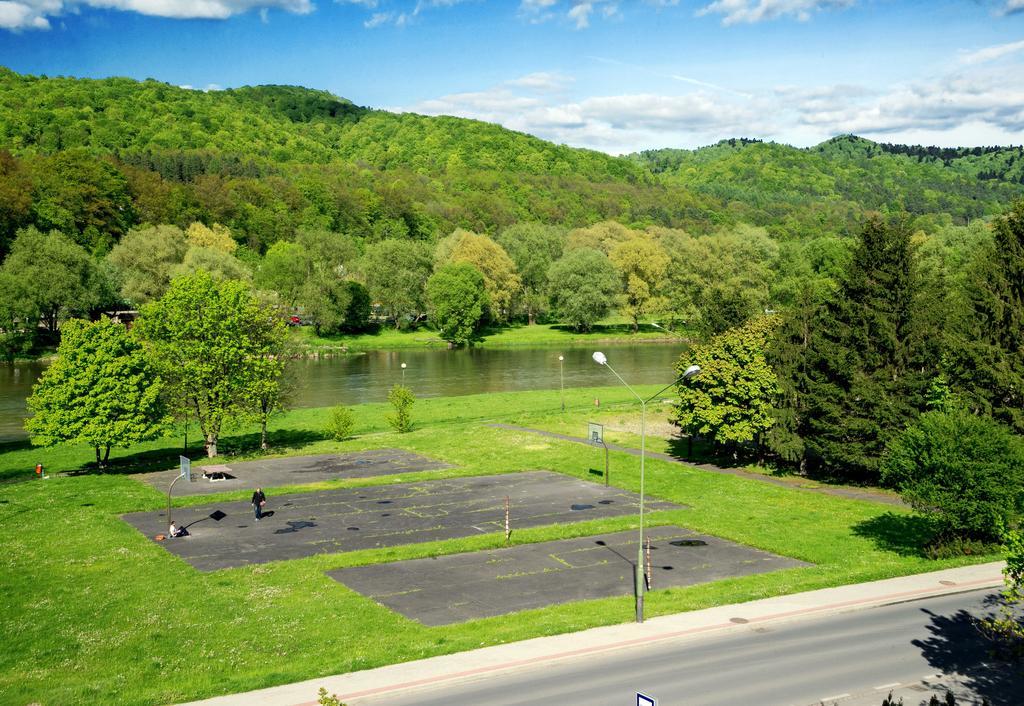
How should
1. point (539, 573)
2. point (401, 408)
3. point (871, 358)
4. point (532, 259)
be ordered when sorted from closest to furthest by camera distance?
point (539, 573) → point (871, 358) → point (401, 408) → point (532, 259)

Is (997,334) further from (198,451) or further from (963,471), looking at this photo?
(198,451)

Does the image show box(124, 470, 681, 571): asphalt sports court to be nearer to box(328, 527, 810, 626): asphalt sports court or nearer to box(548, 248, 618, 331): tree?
box(328, 527, 810, 626): asphalt sports court

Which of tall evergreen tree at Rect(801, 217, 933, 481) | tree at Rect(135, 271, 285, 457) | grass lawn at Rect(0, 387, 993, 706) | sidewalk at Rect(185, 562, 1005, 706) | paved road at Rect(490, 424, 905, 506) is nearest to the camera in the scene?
sidewalk at Rect(185, 562, 1005, 706)

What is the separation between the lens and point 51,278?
374ft

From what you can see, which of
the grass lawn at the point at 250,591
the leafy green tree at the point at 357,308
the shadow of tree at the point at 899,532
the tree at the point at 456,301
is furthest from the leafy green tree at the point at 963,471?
the leafy green tree at the point at 357,308

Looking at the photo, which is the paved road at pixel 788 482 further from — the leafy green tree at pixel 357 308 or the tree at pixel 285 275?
the tree at pixel 285 275

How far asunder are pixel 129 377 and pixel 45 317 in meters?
77.7

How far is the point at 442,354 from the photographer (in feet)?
421

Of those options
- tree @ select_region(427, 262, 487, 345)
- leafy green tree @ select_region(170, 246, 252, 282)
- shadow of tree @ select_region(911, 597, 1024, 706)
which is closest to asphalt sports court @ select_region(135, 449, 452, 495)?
shadow of tree @ select_region(911, 597, 1024, 706)

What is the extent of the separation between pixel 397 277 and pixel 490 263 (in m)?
16.7

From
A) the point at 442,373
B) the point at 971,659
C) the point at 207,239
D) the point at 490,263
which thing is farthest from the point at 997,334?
the point at 207,239

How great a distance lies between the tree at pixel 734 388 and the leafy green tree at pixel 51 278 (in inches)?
3718

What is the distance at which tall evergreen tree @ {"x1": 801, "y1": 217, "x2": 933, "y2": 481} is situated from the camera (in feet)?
152

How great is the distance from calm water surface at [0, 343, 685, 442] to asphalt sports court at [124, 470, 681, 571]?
32.4 m
